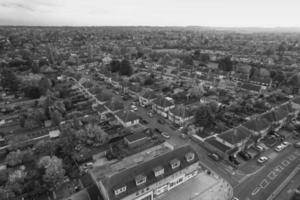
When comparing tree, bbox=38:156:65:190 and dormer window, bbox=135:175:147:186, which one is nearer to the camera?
dormer window, bbox=135:175:147:186

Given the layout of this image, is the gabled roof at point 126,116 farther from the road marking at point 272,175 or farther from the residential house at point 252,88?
the residential house at point 252,88

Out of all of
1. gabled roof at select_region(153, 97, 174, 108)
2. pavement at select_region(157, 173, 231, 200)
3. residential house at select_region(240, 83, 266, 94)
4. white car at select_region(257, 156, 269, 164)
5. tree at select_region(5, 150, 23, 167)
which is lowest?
pavement at select_region(157, 173, 231, 200)

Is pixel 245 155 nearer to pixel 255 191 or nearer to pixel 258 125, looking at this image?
pixel 255 191

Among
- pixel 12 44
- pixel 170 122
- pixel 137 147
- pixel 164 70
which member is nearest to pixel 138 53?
pixel 164 70

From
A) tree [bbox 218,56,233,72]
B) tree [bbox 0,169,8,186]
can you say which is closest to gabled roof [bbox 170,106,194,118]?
tree [bbox 0,169,8,186]

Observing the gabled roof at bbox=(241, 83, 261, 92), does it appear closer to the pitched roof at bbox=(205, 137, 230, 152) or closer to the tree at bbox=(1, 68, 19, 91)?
the pitched roof at bbox=(205, 137, 230, 152)

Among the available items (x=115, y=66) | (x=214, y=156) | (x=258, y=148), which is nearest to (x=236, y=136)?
(x=258, y=148)
